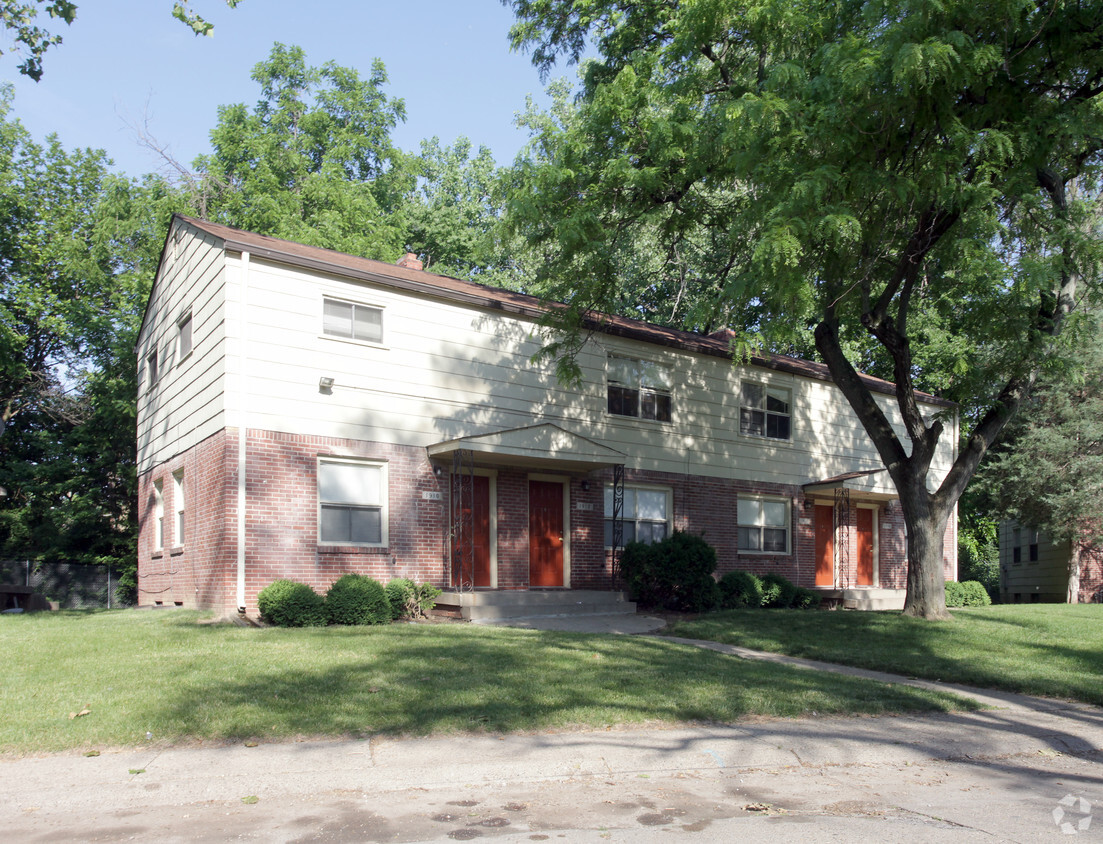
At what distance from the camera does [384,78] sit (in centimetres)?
3938

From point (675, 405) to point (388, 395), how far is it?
7.10 metres

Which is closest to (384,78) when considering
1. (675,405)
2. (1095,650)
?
(675,405)

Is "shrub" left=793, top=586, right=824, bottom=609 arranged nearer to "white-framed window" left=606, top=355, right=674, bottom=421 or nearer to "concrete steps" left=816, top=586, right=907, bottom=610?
"concrete steps" left=816, top=586, right=907, bottom=610

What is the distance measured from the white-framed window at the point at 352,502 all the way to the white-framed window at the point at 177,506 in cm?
373

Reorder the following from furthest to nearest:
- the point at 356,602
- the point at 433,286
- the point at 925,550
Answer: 1. the point at 433,286
2. the point at 925,550
3. the point at 356,602

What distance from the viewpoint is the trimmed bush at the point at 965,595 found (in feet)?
73.3

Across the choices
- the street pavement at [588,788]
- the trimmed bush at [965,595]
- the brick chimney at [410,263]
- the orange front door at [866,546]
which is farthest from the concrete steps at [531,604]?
the trimmed bush at [965,595]

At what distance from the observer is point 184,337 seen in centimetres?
1745

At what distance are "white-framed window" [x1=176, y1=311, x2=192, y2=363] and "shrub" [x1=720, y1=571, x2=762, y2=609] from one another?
11.5m

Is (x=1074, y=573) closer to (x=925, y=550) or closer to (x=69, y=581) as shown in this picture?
(x=925, y=550)

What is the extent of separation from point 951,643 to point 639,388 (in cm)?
896

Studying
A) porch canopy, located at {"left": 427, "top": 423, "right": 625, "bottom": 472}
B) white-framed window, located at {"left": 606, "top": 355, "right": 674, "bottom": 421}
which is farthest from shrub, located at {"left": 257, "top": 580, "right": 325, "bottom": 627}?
white-framed window, located at {"left": 606, "top": 355, "right": 674, "bottom": 421}

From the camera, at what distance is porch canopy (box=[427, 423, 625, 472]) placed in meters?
15.9

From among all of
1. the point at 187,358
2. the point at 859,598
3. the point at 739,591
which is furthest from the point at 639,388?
the point at 187,358
